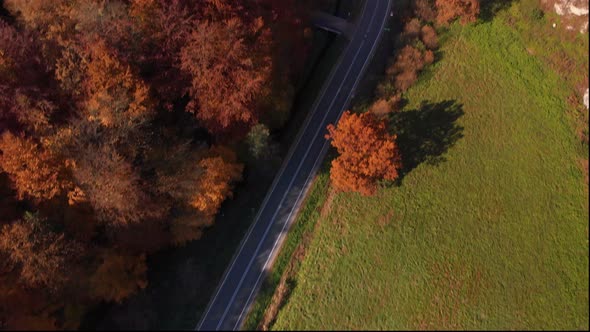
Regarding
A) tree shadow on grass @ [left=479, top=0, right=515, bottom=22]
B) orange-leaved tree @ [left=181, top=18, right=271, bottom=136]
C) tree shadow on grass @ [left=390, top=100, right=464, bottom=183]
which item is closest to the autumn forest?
orange-leaved tree @ [left=181, top=18, right=271, bottom=136]

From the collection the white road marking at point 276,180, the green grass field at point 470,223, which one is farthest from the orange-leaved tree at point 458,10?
the white road marking at point 276,180

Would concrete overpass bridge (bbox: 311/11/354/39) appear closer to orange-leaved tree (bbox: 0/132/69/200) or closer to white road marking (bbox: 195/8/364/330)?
white road marking (bbox: 195/8/364/330)

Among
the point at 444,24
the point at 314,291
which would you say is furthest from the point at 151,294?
the point at 444,24

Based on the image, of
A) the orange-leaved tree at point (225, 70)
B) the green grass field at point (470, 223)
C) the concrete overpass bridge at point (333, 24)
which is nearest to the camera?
the orange-leaved tree at point (225, 70)

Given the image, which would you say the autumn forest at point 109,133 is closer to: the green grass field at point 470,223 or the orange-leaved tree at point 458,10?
the green grass field at point 470,223

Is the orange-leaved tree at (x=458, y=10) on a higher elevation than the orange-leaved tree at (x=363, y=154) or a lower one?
higher

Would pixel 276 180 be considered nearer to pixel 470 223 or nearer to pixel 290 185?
pixel 290 185
